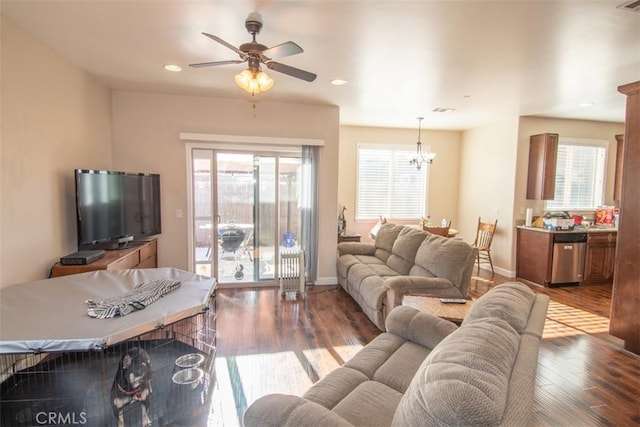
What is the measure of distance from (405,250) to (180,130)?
3408 mm

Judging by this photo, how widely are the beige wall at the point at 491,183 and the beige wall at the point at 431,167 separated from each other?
0.18 meters

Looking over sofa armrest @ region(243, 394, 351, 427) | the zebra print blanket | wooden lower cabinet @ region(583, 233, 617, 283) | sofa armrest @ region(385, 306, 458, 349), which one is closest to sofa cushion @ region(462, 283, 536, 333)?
sofa armrest @ region(385, 306, 458, 349)

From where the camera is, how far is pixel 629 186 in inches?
122

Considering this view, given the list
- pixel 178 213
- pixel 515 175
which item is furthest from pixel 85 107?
pixel 515 175

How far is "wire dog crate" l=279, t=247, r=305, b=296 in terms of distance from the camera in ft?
15.2

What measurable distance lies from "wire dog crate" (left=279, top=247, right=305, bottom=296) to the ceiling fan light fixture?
2693mm

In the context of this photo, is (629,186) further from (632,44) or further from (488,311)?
(488,311)

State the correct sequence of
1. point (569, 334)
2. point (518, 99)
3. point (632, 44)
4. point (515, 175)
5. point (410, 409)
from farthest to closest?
point (515, 175) → point (518, 99) → point (569, 334) → point (632, 44) → point (410, 409)

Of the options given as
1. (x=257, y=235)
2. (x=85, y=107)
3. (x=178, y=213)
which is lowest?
(x=257, y=235)

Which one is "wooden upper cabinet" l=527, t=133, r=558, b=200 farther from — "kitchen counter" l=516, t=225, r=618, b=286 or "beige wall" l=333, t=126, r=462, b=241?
"beige wall" l=333, t=126, r=462, b=241

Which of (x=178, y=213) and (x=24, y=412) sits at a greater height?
(x=178, y=213)

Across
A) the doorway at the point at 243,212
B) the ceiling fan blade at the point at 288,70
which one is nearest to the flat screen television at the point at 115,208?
the doorway at the point at 243,212

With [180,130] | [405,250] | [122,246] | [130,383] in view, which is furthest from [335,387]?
[180,130]

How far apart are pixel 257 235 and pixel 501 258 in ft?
14.2
